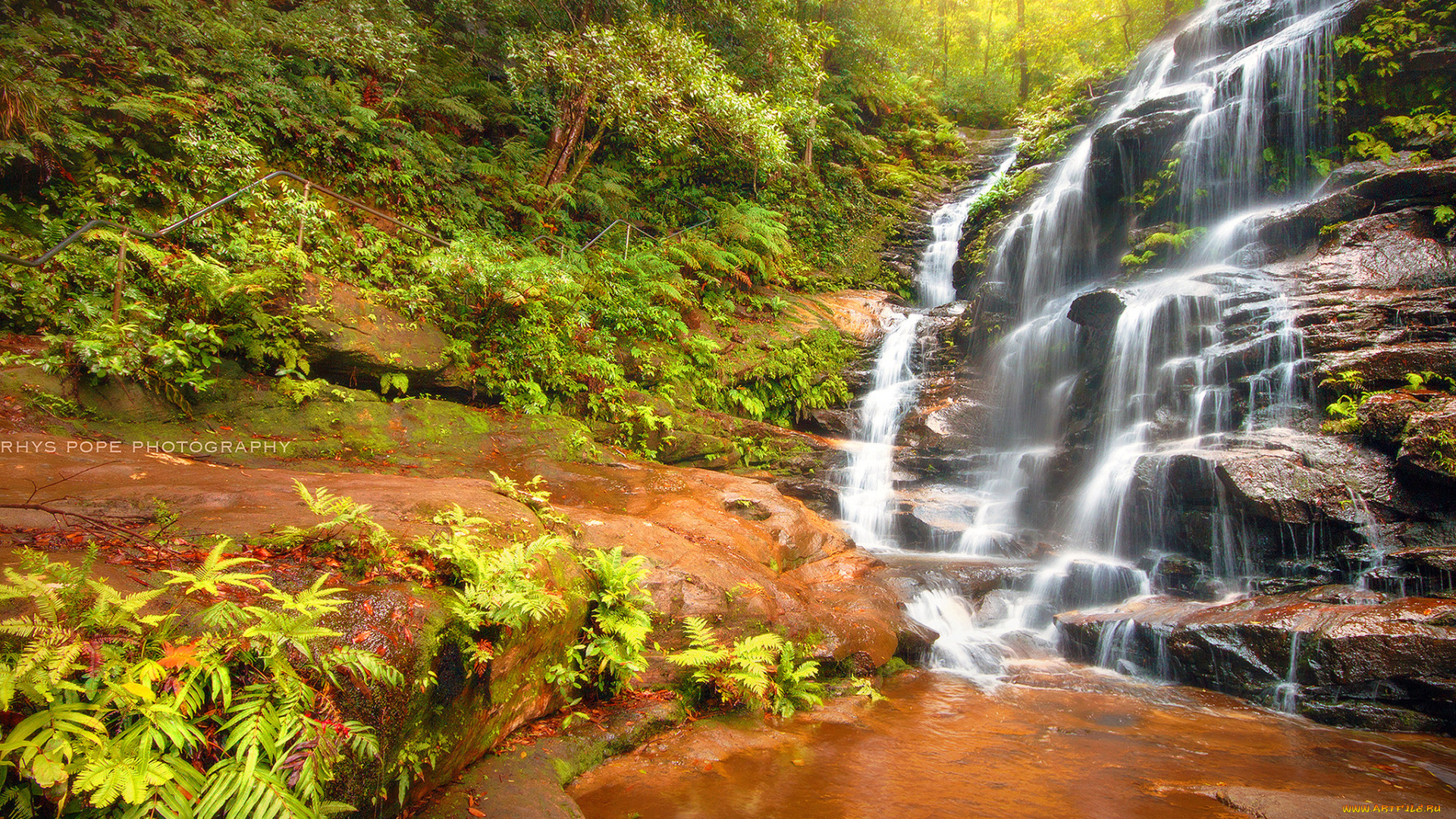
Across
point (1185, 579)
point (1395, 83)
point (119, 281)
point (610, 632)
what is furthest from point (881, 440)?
point (1395, 83)

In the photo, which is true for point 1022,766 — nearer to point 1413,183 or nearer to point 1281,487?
point 1281,487

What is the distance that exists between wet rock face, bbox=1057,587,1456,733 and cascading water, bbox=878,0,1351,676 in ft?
1.24

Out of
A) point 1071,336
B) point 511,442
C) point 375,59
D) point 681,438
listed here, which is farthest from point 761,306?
point 375,59

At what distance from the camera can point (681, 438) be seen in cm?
1027

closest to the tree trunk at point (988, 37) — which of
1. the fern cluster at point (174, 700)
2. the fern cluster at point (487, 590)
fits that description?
the fern cluster at point (487, 590)

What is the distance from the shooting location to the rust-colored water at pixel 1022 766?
3.45 m

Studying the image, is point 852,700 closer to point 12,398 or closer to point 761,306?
point 12,398

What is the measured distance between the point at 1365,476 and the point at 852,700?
22.0ft

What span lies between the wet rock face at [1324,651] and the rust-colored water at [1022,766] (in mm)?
279

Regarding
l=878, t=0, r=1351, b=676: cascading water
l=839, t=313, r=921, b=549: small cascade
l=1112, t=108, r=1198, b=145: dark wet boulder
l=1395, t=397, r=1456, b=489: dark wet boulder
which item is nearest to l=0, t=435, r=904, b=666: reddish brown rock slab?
l=878, t=0, r=1351, b=676: cascading water

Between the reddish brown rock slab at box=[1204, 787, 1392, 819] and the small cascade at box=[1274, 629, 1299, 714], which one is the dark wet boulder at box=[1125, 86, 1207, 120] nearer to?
the small cascade at box=[1274, 629, 1299, 714]

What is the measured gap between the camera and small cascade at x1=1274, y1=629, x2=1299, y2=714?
5465 mm

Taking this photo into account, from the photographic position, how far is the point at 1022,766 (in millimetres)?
4078

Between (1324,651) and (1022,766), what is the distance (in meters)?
3.59
